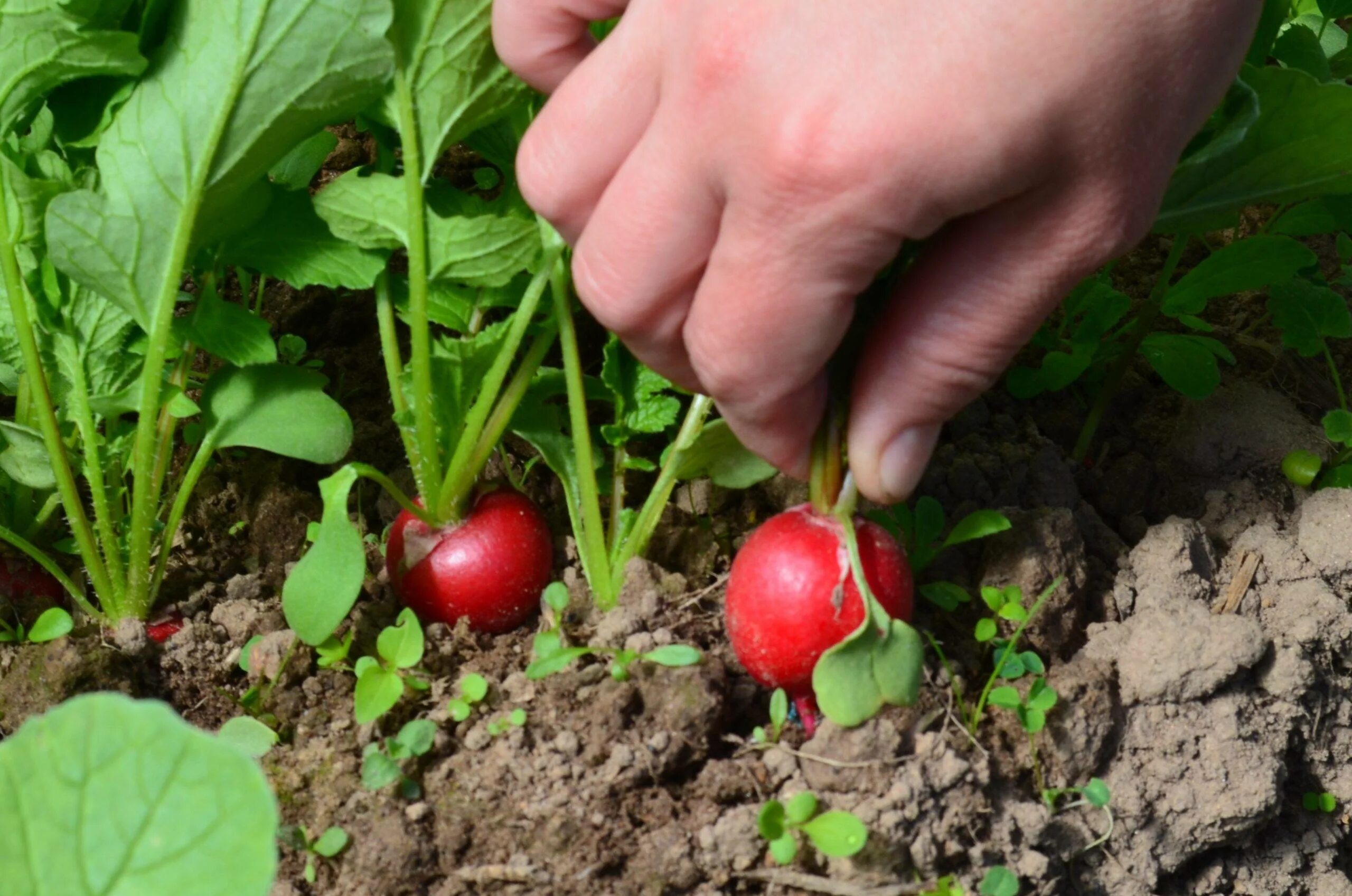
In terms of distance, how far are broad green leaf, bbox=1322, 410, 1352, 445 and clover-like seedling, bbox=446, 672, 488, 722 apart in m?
1.19

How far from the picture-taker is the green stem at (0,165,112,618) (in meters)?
1.36

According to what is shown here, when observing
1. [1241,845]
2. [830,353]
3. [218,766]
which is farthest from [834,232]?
[1241,845]

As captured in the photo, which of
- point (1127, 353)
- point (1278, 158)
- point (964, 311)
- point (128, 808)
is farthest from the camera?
point (1127, 353)

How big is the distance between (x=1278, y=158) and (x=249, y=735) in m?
1.35

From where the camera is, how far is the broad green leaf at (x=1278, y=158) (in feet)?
4.21

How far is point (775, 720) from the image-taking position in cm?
124

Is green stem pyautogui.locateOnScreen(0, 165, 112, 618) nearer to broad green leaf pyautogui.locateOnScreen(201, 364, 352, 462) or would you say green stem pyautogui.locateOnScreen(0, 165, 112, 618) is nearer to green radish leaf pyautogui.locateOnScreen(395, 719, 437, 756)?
broad green leaf pyautogui.locateOnScreen(201, 364, 352, 462)

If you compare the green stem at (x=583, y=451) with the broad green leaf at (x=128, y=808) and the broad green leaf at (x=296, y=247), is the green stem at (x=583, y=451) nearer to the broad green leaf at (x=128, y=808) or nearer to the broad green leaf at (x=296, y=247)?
the broad green leaf at (x=296, y=247)

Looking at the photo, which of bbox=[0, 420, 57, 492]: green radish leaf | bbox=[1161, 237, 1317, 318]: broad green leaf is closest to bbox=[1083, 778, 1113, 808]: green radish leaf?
bbox=[1161, 237, 1317, 318]: broad green leaf

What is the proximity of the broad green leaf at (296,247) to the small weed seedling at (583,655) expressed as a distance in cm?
49

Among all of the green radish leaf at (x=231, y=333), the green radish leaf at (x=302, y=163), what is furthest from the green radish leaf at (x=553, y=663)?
the green radish leaf at (x=302, y=163)

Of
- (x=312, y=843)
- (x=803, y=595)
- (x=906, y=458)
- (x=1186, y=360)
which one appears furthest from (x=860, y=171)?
(x=1186, y=360)

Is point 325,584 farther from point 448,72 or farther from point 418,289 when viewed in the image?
point 448,72

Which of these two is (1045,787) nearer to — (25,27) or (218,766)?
(218,766)
